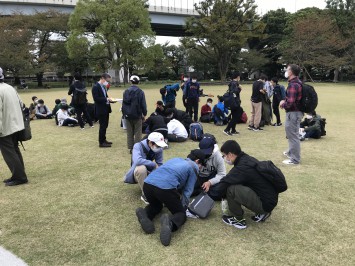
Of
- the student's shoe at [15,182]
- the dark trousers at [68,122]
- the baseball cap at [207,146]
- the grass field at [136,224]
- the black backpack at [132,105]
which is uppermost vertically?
the black backpack at [132,105]

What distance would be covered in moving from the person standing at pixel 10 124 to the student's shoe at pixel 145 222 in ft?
7.96

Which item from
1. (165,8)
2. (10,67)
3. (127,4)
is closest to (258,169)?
(127,4)

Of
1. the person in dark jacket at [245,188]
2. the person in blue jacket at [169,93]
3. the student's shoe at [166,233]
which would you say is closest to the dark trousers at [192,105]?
the person in blue jacket at [169,93]

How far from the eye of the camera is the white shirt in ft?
25.3

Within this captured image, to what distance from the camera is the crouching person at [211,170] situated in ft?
12.9

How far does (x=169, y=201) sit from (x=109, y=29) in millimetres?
28489

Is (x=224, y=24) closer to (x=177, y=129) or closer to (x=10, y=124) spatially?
(x=177, y=129)

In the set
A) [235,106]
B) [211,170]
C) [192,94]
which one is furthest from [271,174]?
[192,94]

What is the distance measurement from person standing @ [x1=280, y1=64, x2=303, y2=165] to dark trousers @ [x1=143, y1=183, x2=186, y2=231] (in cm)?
314

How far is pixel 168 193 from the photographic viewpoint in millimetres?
3348

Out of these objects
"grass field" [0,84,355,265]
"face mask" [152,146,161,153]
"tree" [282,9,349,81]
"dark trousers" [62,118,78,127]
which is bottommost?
"grass field" [0,84,355,265]

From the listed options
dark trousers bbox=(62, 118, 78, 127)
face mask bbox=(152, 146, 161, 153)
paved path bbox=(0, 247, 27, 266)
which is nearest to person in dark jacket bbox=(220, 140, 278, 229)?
face mask bbox=(152, 146, 161, 153)

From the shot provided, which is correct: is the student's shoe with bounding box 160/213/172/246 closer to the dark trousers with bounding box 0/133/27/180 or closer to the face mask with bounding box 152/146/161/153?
the face mask with bounding box 152/146/161/153

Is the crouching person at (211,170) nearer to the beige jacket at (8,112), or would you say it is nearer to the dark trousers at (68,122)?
the beige jacket at (8,112)
